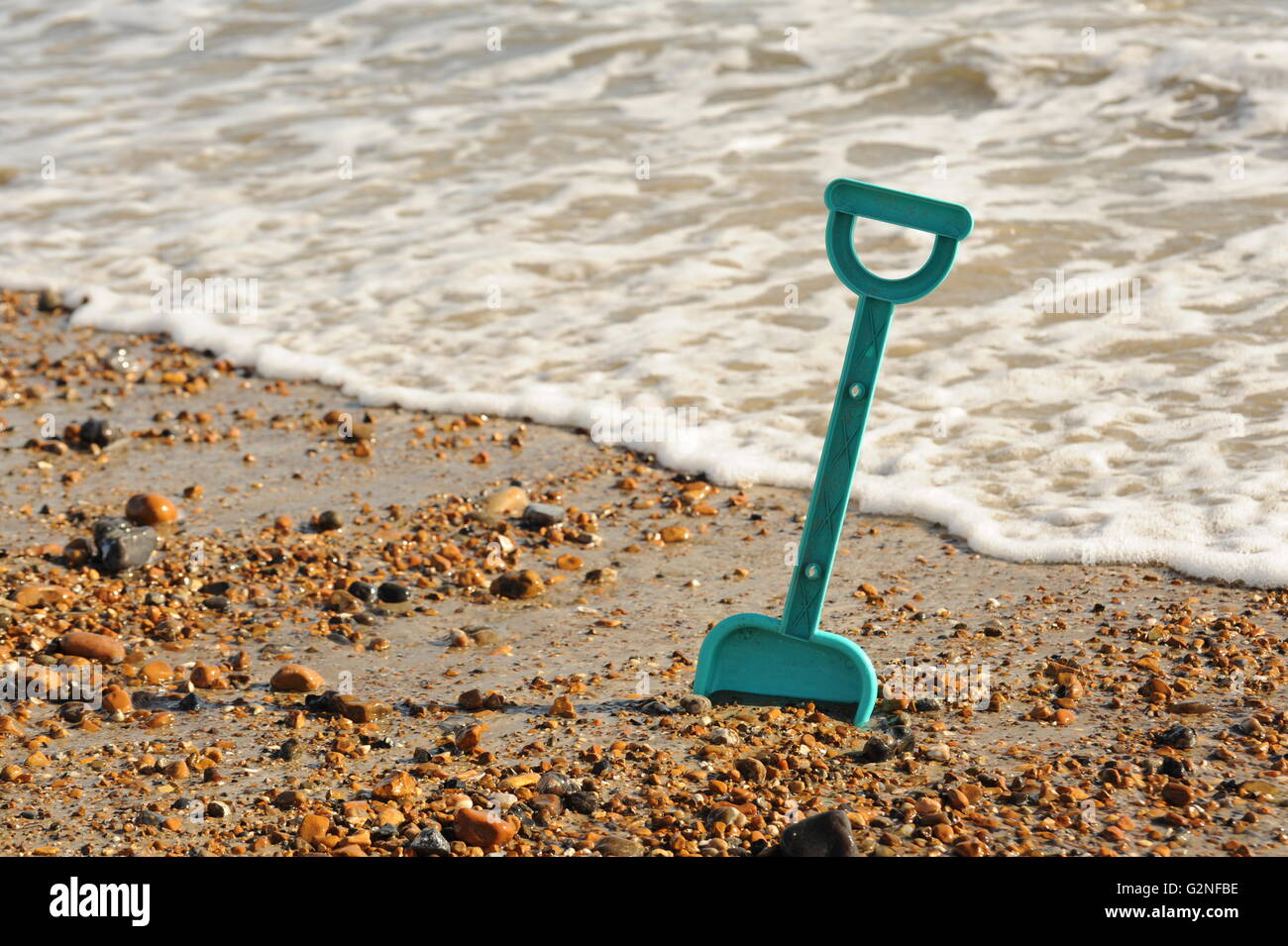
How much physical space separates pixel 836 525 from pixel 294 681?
54.3 inches

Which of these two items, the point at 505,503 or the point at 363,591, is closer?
the point at 363,591

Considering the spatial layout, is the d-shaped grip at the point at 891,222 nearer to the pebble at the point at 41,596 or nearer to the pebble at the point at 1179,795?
the pebble at the point at 1179,795

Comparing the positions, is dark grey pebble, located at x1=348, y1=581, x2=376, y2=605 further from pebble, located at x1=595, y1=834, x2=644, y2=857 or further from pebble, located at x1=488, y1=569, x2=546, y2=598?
pebble, located at x1=595, y1=834, x2=644, y2=857

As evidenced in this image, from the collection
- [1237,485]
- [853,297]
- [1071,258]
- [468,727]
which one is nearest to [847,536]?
[1237,485]

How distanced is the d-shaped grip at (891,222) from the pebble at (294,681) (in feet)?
5.28

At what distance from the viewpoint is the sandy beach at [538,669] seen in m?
2.52

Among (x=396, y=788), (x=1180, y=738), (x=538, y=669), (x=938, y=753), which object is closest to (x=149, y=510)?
(x=538, y=669)

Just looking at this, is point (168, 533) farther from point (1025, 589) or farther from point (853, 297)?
point (853, 297)

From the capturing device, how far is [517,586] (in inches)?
147

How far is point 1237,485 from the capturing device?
13.7 feet

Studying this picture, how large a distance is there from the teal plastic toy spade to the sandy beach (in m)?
0.07

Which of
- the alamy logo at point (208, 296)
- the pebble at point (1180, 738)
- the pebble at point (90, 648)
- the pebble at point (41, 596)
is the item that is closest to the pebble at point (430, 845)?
the pebble at point (90, 648)

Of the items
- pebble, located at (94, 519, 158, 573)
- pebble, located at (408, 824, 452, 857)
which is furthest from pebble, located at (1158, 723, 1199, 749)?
pebble, located at (94, 519, 158, 573)
